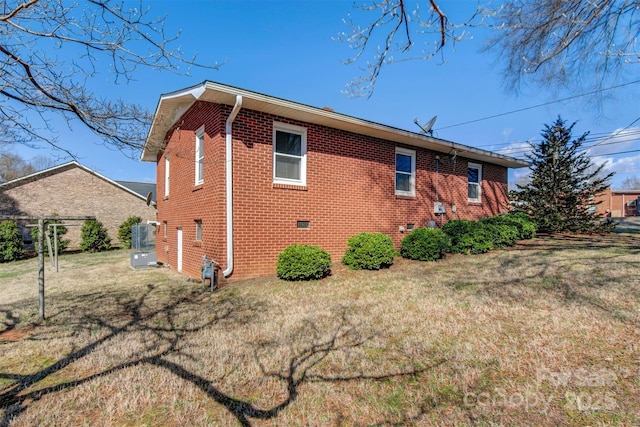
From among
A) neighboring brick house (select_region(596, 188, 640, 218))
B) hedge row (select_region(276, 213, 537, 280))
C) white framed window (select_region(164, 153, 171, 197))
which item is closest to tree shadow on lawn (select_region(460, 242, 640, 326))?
hedge row (select_region(276, 213, 537, 280))

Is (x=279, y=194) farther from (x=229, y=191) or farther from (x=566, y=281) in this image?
(x=566, y=281)

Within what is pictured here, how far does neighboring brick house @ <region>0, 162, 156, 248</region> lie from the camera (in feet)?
56.5

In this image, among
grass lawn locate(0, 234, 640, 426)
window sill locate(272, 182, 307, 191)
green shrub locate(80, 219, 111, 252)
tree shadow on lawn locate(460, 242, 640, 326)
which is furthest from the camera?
green shrub locate(80, 219, 111, 252)

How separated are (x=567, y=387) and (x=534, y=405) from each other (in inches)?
17.7

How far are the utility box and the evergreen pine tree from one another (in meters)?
14.2

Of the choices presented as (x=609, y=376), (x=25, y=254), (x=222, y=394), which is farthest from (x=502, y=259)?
(x=25, y=254)

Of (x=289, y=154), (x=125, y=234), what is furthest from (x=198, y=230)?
(x=125, y=234)

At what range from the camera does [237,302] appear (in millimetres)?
5414

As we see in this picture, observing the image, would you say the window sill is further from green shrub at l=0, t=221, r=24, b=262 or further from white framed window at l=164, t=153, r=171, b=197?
green shrub at l=0, t=221, r=24, b=262

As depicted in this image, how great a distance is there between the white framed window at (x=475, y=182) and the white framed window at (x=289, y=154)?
25.7 feet

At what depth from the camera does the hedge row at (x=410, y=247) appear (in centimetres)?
677

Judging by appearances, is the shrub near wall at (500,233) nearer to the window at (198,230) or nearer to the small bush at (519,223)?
the small bush at (519,223)

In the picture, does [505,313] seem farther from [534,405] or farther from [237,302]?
[237,302]

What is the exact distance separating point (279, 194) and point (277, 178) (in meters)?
0.40
